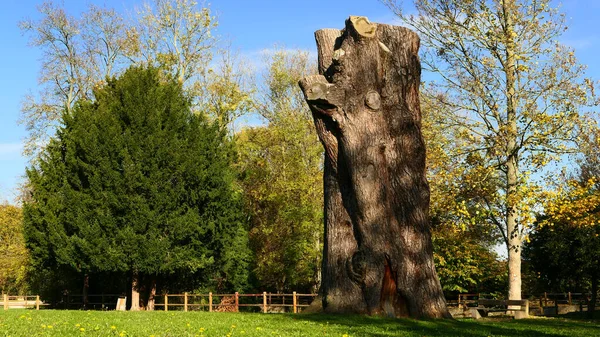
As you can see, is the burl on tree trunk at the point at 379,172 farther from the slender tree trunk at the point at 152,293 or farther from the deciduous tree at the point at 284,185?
the deciduous tree at the point at 284,185

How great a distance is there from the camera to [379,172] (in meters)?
15.7

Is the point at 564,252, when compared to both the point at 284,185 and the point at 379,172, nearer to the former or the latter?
the point at 284,185

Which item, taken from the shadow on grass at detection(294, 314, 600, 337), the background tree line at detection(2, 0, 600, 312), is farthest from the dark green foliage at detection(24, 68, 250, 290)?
the shadow on grass at detection(294, 314, 600, 337)

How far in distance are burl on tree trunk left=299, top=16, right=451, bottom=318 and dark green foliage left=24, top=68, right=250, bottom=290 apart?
1666cm

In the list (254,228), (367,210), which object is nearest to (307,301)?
(254,228)

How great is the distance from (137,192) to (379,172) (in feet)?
60.3

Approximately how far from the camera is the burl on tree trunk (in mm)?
15664

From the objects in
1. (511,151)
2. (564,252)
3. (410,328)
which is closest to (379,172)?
(410,328)

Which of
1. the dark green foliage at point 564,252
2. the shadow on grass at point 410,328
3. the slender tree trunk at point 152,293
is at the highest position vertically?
the dark green foliage at point 564,252

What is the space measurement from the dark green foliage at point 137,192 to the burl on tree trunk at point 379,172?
1666 cm

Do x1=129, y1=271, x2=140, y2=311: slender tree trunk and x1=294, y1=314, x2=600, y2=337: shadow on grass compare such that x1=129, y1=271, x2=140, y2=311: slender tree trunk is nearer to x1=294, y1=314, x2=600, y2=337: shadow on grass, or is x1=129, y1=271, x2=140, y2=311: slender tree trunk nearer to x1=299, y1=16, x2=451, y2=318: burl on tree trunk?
x1=299, y1=16, x2=451, y2=318: burl on tree trunk

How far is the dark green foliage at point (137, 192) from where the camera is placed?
30906mm

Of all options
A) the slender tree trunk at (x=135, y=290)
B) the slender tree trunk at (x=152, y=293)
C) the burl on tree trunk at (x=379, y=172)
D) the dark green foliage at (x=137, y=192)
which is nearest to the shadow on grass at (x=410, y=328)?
the burl on tree trunk at (x=379, y=172)

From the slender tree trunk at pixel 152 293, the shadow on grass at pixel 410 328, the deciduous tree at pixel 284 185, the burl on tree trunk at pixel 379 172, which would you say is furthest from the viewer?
the deciduous tree at pixel 284 185
